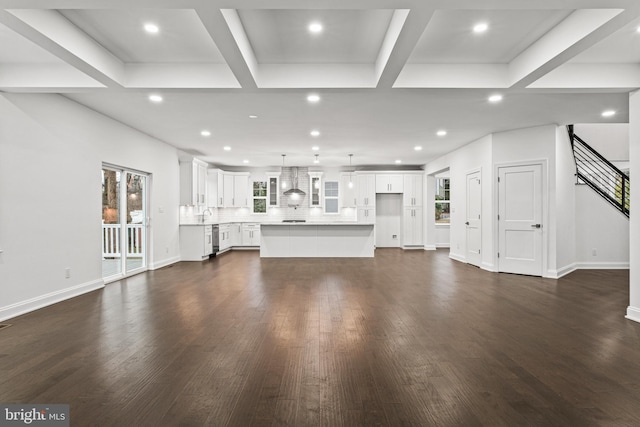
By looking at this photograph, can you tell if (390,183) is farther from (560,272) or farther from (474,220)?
(560,272)

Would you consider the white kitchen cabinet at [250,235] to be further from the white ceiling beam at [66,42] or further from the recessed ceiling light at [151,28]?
the recessed ceiling light at [151,28]

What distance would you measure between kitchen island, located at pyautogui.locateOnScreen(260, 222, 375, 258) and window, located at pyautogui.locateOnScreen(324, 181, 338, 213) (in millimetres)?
2557

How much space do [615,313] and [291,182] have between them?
28.6ft

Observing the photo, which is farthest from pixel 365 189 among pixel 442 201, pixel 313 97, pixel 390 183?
pixel 313 97

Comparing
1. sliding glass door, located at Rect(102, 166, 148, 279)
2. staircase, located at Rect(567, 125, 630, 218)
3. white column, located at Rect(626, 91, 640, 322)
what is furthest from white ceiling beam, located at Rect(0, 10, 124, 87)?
staircase, located at Rect(567, 125, 630, 218)

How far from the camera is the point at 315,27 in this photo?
3.04 metres

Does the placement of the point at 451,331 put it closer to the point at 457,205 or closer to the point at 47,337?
the point at 47,337

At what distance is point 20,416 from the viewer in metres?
1.92

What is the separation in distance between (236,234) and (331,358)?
28.3 ft

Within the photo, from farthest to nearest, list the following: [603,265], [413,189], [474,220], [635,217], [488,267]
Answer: [413,189] < [474,220] < [603,265] < [488,267] < [635,217]

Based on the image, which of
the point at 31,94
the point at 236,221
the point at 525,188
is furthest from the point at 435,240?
the point at 31,94

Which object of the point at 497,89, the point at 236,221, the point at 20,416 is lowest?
the point at 20,416

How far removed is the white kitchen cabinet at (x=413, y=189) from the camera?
426 inches

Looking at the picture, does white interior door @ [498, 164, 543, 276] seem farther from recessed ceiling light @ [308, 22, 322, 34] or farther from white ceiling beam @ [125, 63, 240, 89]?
white ceiling beam @ [125, 63, 240, 89]
